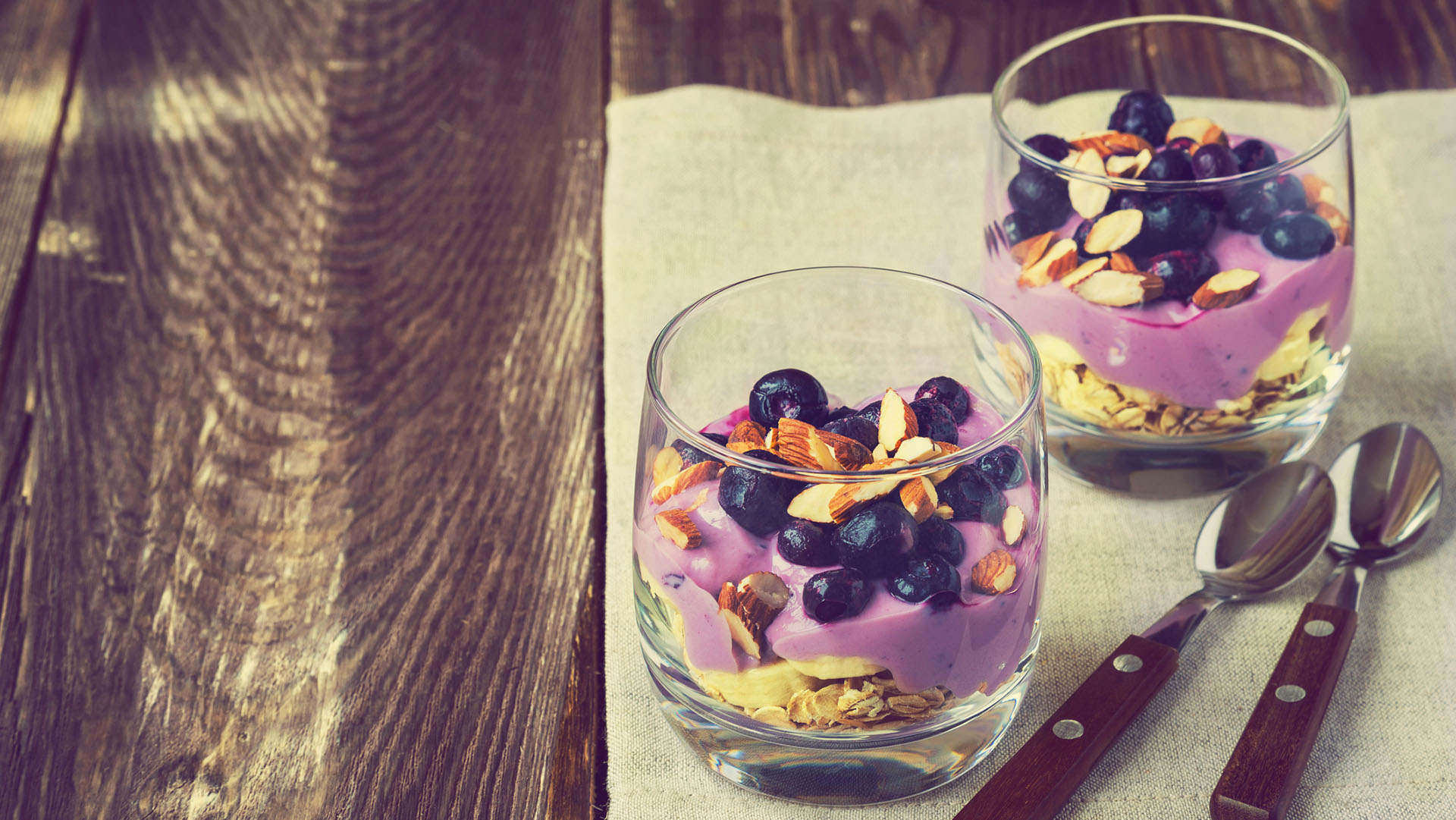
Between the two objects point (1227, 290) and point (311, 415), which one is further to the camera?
point (311, 415)

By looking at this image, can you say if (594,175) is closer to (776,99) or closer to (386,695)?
(776,99)

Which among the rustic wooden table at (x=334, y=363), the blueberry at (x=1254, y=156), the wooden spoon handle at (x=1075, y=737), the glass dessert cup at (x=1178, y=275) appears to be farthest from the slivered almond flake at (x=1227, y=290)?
the rustic wooden table at (x=334, y=363)

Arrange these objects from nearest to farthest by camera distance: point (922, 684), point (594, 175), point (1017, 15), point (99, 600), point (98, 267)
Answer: point (922, 684) < point (99, 600) < point (98, 267) < point (594, 175) < point (1017, 15)

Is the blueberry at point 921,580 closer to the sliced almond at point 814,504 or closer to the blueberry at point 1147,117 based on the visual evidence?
the sliced almond at point 814,504

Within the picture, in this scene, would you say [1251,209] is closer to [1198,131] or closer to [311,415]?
[1198,131]

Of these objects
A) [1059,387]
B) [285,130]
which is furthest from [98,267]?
[1059,387]

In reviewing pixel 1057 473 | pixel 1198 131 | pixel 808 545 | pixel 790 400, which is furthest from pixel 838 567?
pixel 1198 131
